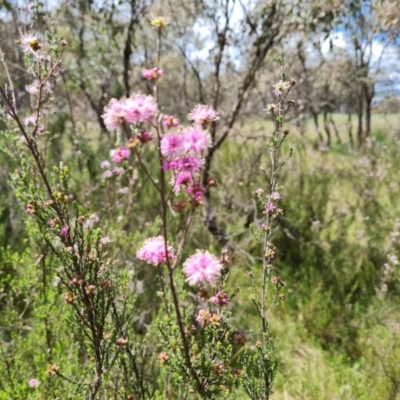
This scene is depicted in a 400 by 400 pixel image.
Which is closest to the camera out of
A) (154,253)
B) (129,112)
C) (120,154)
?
(129,112)

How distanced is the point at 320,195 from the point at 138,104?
18.3 ft

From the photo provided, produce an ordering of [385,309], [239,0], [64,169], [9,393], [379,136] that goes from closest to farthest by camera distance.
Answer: [64,169] < [9,393] < [385,309] < [239,0] < [379,136]

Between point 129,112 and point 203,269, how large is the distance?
50 centimetres

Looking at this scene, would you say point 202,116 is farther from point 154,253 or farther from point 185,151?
point 154,253

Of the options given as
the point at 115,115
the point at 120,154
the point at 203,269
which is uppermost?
the point at 115,115

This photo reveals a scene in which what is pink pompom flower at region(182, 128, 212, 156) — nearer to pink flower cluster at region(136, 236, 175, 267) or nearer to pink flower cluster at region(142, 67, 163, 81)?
pink flower cluster at region(142, 67, 163, 81)

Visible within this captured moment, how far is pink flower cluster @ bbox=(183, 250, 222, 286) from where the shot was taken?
1.23 meters

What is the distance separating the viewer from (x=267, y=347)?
172 cm

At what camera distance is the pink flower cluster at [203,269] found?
123 cm

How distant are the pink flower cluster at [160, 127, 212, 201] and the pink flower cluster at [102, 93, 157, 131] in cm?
9

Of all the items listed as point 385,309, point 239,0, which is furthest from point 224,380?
point 239,0

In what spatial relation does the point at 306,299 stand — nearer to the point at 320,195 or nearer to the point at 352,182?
the point at 320,195

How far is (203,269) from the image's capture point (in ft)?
4.11

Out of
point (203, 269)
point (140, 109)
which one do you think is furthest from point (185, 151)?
point (203, 269)
